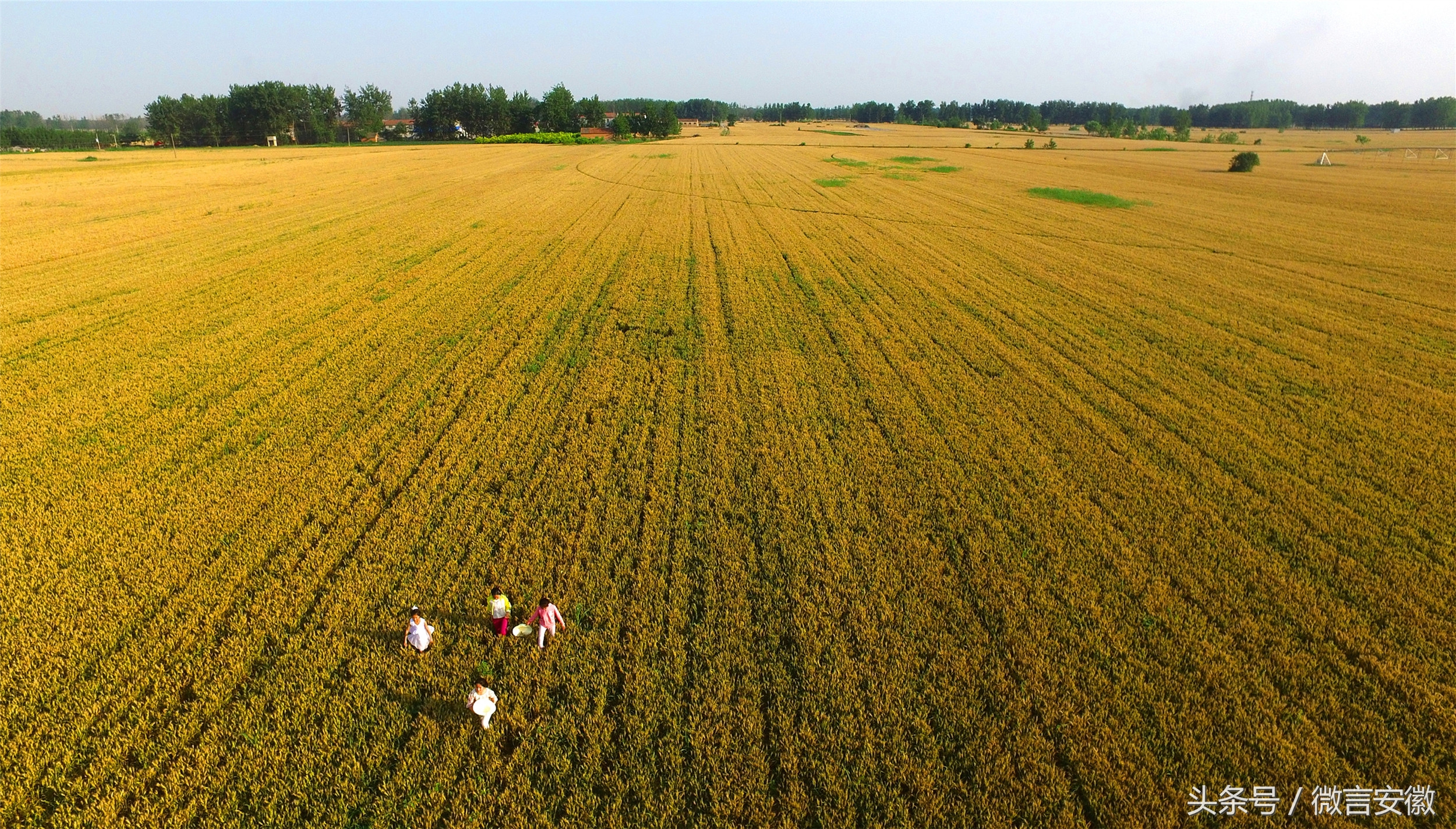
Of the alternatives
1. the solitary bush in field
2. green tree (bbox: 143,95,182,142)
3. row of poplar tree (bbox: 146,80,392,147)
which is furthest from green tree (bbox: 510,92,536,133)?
the solitary bush in field

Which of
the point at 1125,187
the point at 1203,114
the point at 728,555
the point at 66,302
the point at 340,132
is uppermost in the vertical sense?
the point at 1203,114

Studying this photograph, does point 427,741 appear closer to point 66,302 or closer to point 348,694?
point 348,694

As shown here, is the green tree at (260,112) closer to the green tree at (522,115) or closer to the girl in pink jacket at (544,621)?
the green tree at (522,115)

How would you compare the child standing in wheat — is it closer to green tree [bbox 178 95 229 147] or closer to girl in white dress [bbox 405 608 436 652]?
Result: girl in white dress [bbox 405 608 436 652]

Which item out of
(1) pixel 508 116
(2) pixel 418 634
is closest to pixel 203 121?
(1) pixel 508 116

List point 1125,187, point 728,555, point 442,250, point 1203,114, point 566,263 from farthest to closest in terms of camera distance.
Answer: point 1203,114
point 1125,187
point 442,250
point 566,263
point 728,555

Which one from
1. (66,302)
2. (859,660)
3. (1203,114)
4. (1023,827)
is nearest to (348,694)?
(859,660)
